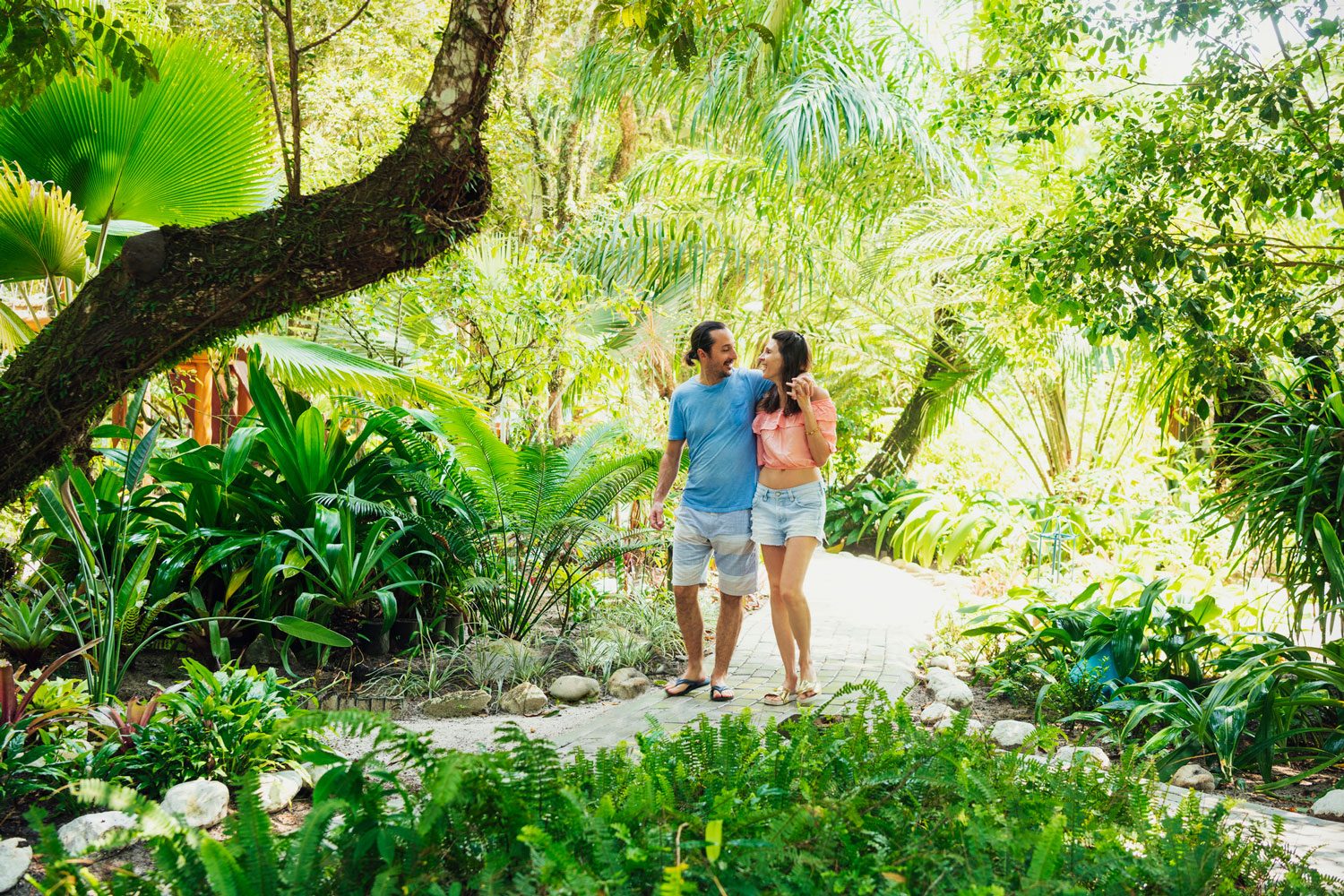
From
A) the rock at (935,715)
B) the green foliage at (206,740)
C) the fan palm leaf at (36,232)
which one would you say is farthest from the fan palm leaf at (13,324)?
the rock at (935,715)

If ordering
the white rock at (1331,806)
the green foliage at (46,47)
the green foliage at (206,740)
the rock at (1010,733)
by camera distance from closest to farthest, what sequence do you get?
Result: 1. the green foliage at (46,47)
2. the green foliage at (206,740)
3. the white rock at (1331,806)
4. the rock at (1010,733)

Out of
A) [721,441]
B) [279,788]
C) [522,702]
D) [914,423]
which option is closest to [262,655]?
[522,702]

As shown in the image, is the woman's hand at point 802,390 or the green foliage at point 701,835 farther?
the woman's hand at point 802,390

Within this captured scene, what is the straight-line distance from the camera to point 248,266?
9.59 feet

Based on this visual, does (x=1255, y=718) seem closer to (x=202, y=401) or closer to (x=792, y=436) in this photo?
(x=792, y=436)

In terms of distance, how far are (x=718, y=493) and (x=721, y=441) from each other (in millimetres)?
248

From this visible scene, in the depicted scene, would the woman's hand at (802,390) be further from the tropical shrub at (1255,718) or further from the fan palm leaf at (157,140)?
the fan palm leaf at (157,140)

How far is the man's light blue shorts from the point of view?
4.68m

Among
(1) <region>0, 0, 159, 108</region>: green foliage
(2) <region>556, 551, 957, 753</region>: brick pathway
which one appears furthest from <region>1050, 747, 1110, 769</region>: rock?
(1) <region>0, 0, 159, 108</region>: green foliage

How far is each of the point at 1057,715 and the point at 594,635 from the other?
246cm

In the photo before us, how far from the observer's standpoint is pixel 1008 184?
10477 mm

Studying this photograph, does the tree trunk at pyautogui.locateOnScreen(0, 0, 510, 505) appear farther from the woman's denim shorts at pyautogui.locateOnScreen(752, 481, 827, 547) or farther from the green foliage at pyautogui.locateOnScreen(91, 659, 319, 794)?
the woman's denim shorts at pyautogui.locateOnScreen(752, 481, 827, 547)

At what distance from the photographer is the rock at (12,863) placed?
2588 millimetres

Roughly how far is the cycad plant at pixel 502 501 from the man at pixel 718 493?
0.75 metres
